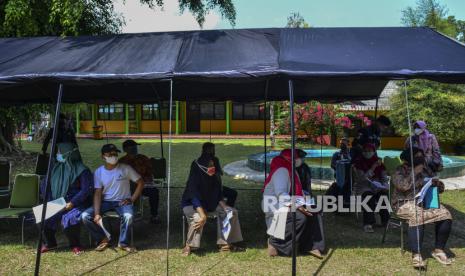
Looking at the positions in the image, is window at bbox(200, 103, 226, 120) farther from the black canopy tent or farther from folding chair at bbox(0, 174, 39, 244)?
folding chair at bbox(0, 174, 39, 244)

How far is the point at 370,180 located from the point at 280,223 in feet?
6.49

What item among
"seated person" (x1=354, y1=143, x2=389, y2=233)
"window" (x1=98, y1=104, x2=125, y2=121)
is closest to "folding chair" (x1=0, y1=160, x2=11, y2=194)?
"seated person" (x1=354, y1=143, x2=389, y2=233)

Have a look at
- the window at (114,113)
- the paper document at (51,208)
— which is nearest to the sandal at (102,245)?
the paper document at (51,208)

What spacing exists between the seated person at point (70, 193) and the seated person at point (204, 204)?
1236 millimetres

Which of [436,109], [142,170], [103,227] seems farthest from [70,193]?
[436,109]

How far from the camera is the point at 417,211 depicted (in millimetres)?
4855

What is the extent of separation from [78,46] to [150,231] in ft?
8.98

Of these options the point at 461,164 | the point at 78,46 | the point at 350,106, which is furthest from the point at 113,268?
the point at 350,106

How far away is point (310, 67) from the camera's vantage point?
4.58m

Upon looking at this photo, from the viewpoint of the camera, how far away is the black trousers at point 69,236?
520cm

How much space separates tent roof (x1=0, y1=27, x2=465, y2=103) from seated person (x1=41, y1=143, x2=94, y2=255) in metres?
0.95

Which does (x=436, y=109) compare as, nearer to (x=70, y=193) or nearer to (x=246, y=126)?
(x=246, y=126)

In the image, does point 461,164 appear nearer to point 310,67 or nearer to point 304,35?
point 304,35

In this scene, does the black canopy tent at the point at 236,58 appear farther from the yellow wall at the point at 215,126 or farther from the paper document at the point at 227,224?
the yellow wall at the point at 215,126
